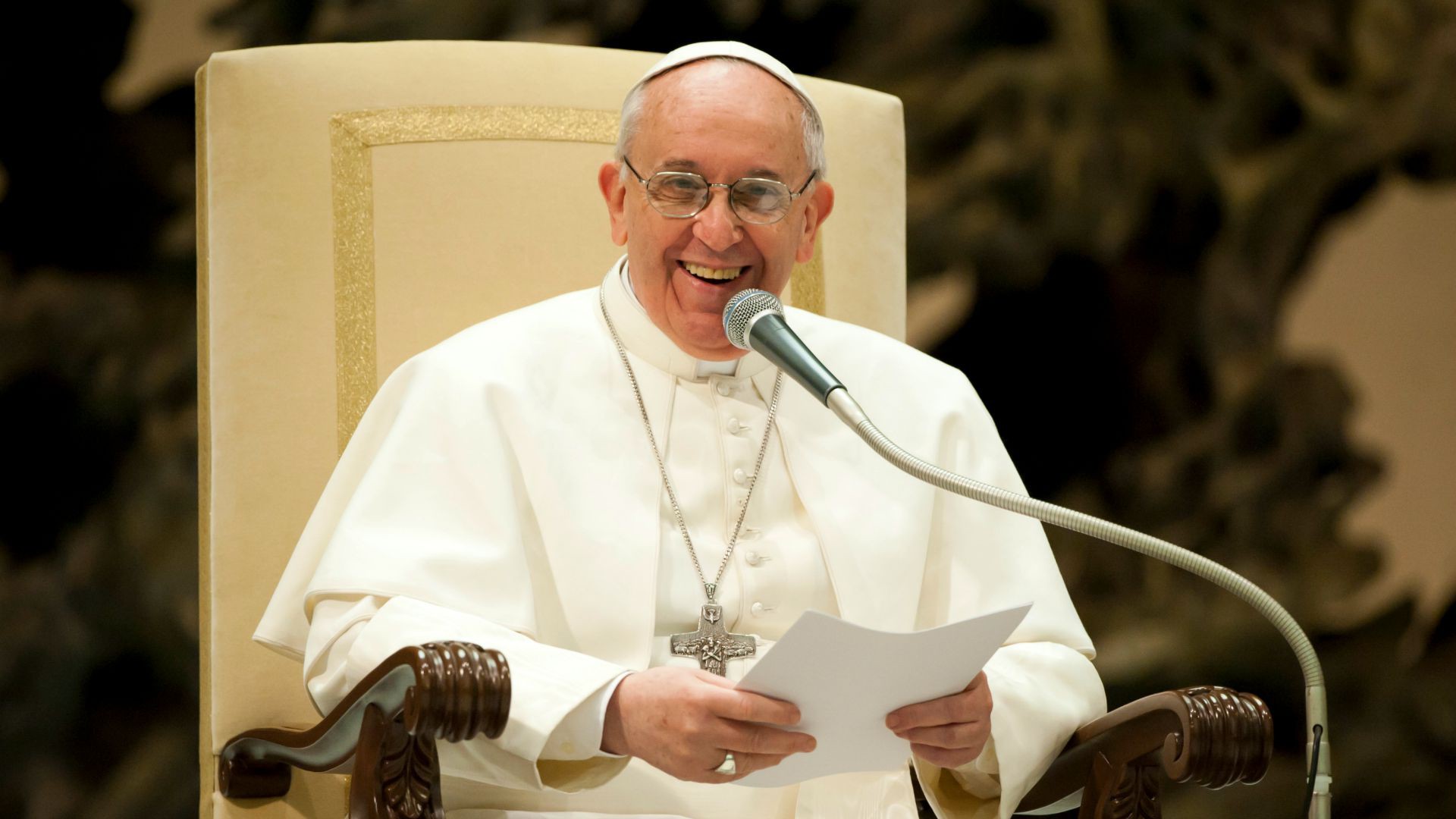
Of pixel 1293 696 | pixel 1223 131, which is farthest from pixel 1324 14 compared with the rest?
pixel 1293 696

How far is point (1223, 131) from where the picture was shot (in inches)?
213

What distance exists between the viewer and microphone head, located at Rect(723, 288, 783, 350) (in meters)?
2.15

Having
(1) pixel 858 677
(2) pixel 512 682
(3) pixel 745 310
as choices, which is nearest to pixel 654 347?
(3) pixel 745 310

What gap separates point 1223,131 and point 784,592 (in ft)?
11.4

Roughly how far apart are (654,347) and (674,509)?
0.28m

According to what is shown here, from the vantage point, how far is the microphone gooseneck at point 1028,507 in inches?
67.1

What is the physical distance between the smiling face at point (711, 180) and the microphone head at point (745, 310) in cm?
32

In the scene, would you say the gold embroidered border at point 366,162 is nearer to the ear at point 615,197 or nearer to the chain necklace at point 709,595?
the ear at point 615,197

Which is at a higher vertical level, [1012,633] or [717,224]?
[717,224]

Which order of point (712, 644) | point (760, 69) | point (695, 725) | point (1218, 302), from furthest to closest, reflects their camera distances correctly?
point (1218, 302), point (760, 69), point (712, 644), point (695, 725)

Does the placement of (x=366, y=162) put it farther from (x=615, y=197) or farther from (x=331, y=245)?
(x=615, y=197)

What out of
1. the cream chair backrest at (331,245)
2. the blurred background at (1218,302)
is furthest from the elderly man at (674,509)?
the blurred background at (1218,302)

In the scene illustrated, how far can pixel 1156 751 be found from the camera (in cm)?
211

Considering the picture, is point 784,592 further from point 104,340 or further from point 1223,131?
point 1223,131
